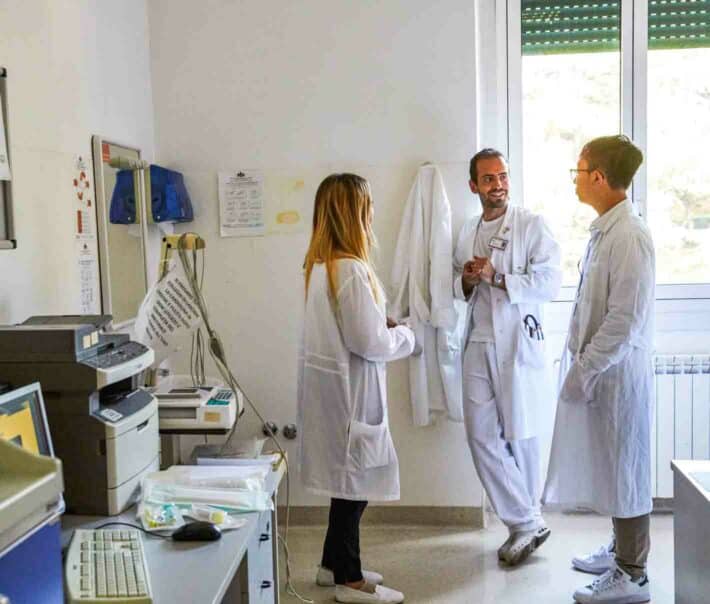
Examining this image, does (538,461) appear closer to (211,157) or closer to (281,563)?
(281,563)

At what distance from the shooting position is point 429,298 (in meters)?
3.40

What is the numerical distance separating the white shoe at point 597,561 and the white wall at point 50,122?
2144mm

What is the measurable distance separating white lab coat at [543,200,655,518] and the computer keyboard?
1.73m

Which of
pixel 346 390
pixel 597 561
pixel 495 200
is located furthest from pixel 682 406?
pixel 346 390

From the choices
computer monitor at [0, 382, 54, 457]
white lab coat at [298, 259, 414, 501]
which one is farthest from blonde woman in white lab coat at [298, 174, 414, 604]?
computer monitor at [0, 382, 54, 457]

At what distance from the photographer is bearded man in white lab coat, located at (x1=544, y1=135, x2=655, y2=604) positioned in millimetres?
2668

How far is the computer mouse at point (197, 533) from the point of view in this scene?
1.67 metres

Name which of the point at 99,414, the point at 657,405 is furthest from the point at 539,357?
the point at 99,414

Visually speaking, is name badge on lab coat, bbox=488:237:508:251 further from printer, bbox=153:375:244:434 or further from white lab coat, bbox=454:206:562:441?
printer, bbox=153:375:244:434

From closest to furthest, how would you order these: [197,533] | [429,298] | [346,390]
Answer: [197,533] < [346,390] < [429,298]

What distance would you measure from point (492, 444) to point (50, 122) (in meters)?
2.05

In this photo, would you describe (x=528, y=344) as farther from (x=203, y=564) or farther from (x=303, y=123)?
(x=203, y=564)

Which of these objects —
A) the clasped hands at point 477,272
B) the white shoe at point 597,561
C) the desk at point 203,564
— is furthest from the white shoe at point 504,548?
→ the desk at point 203,564

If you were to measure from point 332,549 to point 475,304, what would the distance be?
113 cm
